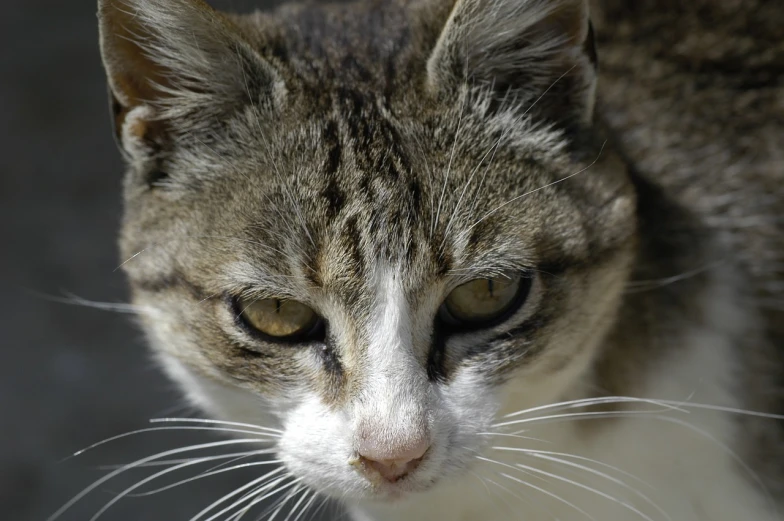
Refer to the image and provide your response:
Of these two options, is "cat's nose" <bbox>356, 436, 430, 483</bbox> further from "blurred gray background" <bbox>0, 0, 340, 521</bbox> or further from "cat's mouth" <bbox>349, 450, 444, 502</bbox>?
"blurred gray background" <bbox>0, 0, 340, 521</bbox>

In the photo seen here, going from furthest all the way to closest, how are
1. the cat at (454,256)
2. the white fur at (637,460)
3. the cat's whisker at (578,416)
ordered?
1. the white fur at (637,460)
2. the cat's whisker at (578,416)
3. the cat at (454,256)

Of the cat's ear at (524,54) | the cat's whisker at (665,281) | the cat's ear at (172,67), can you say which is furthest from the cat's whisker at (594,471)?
the cat's ear at (172,67)

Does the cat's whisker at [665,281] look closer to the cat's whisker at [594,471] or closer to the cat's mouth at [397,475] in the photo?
the cat's whisker at [594,471]

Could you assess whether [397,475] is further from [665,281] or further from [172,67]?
[172,67]

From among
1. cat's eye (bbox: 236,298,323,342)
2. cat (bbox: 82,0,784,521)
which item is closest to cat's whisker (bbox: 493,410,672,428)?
cat (bbox: 82,0,784,521)

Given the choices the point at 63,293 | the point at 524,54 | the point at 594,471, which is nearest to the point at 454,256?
the point at 524,54
